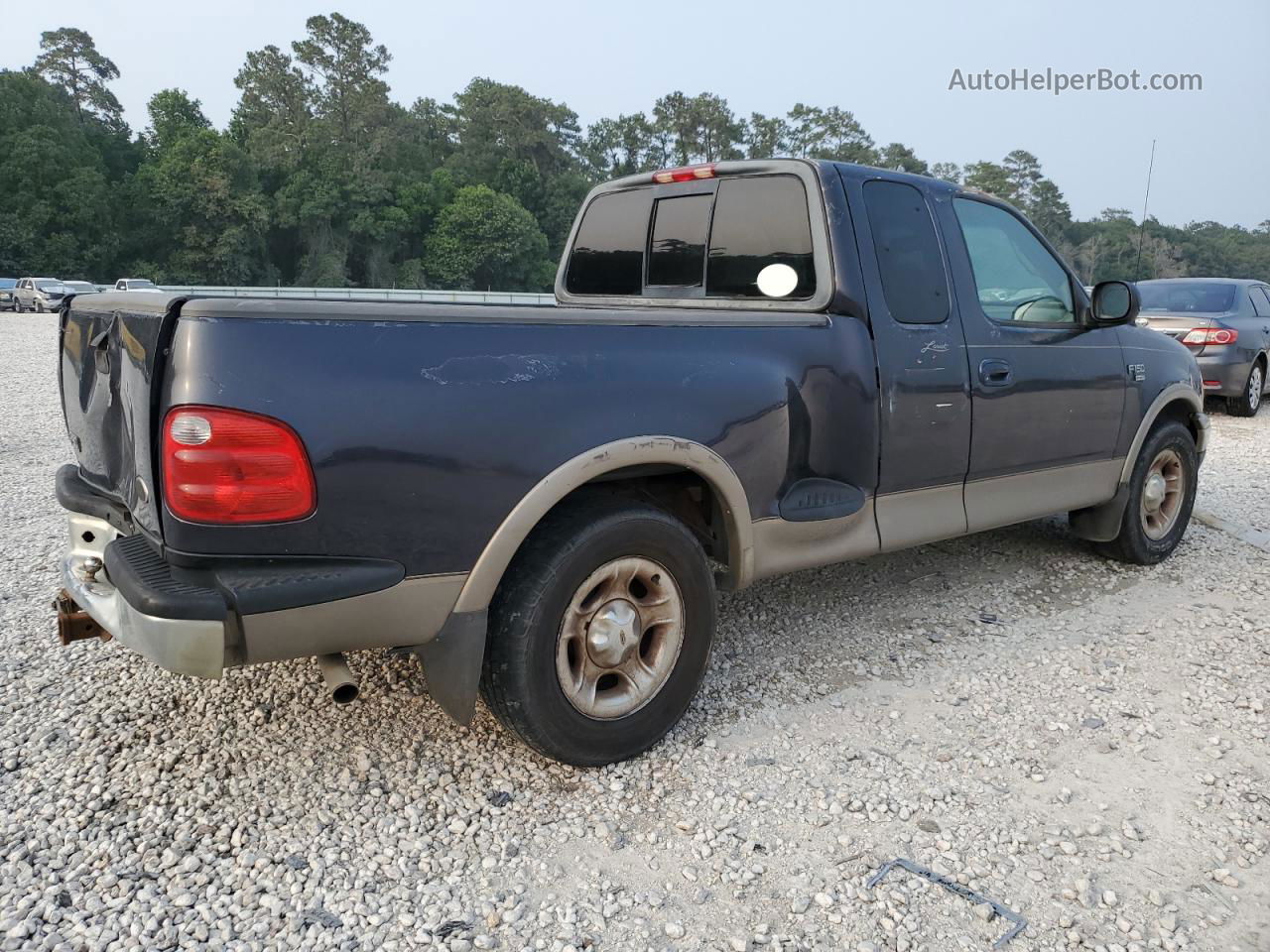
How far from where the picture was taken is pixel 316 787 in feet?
9.55

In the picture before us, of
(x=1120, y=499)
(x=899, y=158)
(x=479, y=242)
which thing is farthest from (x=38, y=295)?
(x=899, y=158)

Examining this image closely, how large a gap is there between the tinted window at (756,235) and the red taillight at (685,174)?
0.32 ft

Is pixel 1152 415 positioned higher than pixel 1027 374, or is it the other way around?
pixel 1027 374

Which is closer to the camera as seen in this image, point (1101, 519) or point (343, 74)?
point (1101, 519)

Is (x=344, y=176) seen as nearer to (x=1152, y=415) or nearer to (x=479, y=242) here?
(x=479, y=242)

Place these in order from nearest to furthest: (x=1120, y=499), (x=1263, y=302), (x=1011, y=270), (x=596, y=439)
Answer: (x=596, y=439) < (x=1011, y=270) < (x=1120, y=499) < (x=1263, y=302)

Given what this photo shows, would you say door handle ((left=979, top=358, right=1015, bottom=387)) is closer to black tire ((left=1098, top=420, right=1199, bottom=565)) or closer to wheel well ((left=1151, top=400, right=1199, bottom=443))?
black tire ((left=1098, top=420, right=1199, bottom=565))

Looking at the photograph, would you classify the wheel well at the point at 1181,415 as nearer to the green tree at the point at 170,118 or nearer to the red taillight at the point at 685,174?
the red taillight at the point at 685,174

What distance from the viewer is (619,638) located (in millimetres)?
2990

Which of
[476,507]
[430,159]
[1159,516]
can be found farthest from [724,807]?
[430,159]

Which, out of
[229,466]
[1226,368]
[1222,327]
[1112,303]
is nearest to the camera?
[229,466]

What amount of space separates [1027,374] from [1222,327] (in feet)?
29.2

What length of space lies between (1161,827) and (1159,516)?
309cm

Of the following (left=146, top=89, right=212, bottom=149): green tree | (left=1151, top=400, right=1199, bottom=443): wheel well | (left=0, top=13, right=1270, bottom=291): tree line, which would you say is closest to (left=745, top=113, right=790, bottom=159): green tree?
(left=0, top=13, right=1270, bottom=291): tree line
